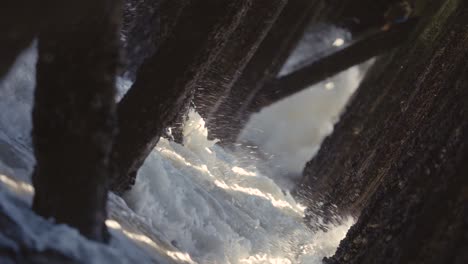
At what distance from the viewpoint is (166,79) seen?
4781 millimetres

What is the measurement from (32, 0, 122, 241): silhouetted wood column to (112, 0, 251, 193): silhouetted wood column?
5.22ft

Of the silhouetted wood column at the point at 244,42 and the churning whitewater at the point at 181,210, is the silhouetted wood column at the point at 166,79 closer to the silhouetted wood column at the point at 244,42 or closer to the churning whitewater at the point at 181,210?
the churning whitewater at the point at 181,210

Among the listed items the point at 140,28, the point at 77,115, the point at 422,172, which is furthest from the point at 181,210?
the point at 140,28

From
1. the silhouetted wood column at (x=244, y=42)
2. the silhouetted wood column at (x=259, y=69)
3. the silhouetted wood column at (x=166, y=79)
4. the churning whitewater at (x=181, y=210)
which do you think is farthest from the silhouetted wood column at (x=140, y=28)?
the silhouetted wood column at (x=259, y=69)

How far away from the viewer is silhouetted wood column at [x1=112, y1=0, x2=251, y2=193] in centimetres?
477

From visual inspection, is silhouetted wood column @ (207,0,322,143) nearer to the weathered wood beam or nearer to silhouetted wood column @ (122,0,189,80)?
the weathered wood beam

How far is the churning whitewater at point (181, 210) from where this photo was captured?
3324 millimetres

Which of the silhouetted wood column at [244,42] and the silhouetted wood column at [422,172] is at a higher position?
the silhouetted wood column at [244,42]

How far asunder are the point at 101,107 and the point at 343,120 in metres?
8.80

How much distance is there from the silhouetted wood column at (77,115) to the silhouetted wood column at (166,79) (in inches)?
62.7

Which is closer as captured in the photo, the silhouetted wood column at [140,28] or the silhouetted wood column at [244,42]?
the silhouetted wood column at [140,28]

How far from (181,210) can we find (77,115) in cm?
302

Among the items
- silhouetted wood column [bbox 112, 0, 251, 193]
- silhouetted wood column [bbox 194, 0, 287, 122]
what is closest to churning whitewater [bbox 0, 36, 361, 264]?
silhouetted wood column [bbox 112, 0, 251, 193]

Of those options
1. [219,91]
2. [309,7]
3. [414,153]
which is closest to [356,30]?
[309,7]
